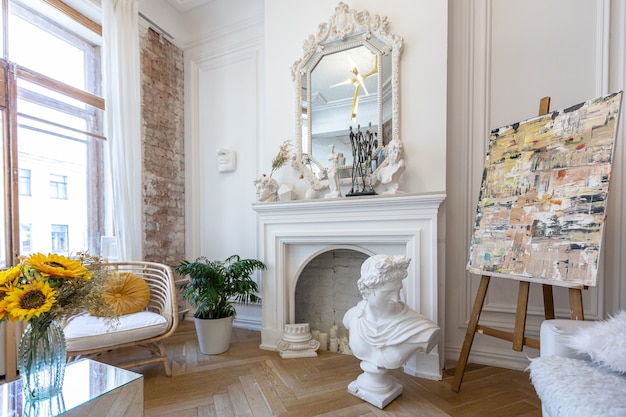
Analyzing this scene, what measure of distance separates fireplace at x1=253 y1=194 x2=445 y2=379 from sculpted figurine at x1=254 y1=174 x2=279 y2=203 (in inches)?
3.7

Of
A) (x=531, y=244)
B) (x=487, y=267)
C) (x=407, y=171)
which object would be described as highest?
(x=407, y=171)

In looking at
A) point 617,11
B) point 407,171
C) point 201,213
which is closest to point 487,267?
point 407,171

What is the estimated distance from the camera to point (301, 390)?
1951mm

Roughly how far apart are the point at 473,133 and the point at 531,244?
43.0 inches

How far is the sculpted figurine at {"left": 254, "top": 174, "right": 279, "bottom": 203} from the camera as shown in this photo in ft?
9.00

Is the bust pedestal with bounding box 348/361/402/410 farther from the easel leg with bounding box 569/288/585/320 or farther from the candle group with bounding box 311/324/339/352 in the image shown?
the easel leg with bounding box 569/288/585/320

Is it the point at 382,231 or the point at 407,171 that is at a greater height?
the point at 407,171

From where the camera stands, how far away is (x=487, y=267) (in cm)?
190

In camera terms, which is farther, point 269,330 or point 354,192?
point 269,330

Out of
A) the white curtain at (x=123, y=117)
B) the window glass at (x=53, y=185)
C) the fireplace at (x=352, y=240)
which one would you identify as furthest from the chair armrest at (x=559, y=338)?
the window glass at (x=53, y=185)

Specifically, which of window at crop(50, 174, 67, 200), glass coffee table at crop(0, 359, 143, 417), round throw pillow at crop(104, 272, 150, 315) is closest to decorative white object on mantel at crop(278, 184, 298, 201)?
round throw pillow at crop(104, 272, 150, 315)

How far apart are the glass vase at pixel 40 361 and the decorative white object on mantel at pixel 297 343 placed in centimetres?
157

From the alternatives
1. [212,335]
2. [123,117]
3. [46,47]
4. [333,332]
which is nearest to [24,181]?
[123,117]

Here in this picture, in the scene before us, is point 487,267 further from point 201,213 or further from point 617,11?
point 201,213
